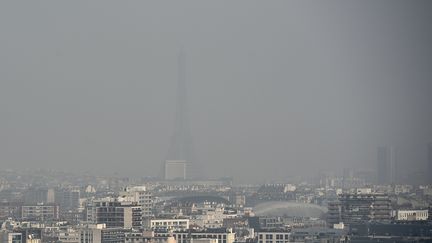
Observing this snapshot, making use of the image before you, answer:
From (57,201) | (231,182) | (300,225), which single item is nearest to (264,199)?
(231,182)

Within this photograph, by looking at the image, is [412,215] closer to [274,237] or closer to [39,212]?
[274,237]

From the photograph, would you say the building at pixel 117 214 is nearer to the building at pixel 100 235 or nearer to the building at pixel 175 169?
the building at pixel 100 235

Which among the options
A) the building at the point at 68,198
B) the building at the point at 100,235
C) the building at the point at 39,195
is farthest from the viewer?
the building at the point at 39,195

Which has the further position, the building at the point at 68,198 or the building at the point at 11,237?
the building at the point at 68,198

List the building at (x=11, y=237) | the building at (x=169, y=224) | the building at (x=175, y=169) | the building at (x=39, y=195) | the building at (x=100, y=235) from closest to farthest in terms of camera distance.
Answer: the building at (x=11, y=237), the building at (x=100, y=235), the building at (x=169, y=224), the building at (x=39, y=195), the building at (x=175, y=169)

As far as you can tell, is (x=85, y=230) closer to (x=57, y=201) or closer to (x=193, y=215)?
(x=193, y=215)

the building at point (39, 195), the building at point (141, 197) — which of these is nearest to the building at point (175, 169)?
the building at point (39, 195)

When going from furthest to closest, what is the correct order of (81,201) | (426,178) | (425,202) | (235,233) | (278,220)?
(81,201) → (278,220) → (235,233) → (425,202) → (426,178)
